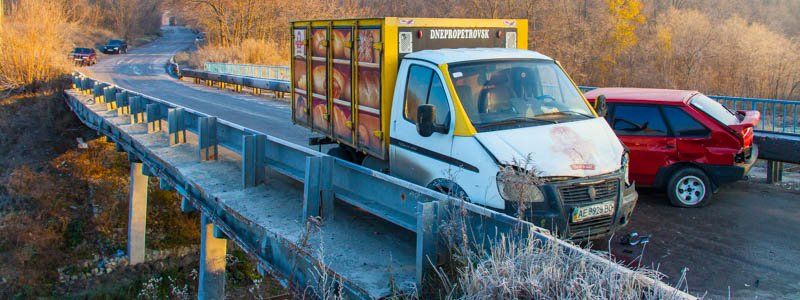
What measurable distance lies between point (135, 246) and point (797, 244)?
15217 mm

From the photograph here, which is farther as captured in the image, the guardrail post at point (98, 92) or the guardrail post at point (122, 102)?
the guardrail post at point (98, 92)

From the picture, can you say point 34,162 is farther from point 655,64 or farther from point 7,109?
point 655,64

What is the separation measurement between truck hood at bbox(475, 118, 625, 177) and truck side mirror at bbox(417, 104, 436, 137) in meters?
0.47

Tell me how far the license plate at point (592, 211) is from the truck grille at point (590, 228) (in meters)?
0.04

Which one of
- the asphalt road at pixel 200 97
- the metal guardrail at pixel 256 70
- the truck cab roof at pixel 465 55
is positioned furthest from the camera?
the metal guardrail at pixel 256 70

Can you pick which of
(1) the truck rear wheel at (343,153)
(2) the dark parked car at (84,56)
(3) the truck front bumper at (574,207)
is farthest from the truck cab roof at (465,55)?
(2) the dark parked car at (84,56)

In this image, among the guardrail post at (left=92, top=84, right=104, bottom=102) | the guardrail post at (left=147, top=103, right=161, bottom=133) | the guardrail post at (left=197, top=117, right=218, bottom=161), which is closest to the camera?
the guardrail post at (left=197, top=117, right=218, bottom=161)

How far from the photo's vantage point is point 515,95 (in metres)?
6.66

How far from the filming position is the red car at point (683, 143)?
28.6ft

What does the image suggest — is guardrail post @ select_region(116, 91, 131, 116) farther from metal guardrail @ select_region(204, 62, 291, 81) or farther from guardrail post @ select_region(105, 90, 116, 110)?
metal guardrail @ select_region(204, 62, 291, 81)

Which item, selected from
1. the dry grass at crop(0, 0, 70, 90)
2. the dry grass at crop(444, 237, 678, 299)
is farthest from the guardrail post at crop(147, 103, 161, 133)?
the dry grass at crop(0, 0, 70, 90)

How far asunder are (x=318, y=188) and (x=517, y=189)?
7.26 feet

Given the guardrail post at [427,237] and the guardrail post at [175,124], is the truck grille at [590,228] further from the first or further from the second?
the guardrail post at [175,124]

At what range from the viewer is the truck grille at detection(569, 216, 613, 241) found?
5.76 metres
